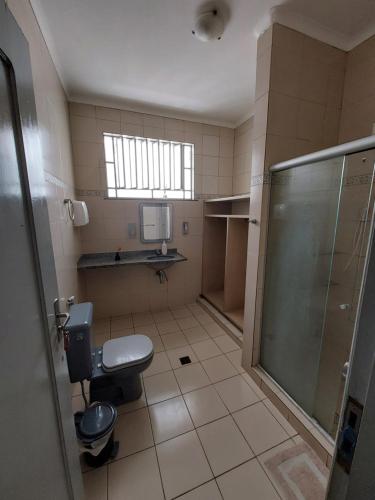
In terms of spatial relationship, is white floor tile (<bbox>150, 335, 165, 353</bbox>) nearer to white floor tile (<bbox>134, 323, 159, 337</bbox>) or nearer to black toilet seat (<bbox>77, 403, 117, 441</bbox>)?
white floor tile (<bbox>134, 323, 159, 337</bbox>)

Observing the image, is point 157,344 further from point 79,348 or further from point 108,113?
point 108,113

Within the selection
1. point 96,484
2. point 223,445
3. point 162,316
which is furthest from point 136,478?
point 162,316

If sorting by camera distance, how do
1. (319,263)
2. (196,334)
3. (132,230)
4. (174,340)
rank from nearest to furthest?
1. (319,263)
2. (174,340)
3. (196,334)
4. (132,230)

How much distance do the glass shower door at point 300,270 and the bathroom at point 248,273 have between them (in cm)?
1

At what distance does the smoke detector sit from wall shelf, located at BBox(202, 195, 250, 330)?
47.8 inches

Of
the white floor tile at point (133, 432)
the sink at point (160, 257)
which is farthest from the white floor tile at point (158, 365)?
the sink at point (160, 257)

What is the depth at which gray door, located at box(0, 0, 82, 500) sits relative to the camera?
46 centimetres

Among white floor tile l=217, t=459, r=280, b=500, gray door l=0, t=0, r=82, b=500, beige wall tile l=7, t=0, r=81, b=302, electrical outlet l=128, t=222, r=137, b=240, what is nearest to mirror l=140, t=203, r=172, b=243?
electrical outlet l=128, t=222, r=137, b=240

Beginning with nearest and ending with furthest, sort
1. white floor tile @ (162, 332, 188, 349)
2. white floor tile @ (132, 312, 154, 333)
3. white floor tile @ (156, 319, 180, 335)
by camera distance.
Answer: white floor tile @ (162, 332, 188, 349) < white floor tile @ (156, 319, 180, 335) < white floor tile @ (132, 312, 154, 333)

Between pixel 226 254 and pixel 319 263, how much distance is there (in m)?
1.25

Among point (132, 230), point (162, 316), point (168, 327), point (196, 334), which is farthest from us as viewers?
point (162, 316)

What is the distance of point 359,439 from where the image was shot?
39cm

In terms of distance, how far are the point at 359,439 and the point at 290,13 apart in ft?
6.80

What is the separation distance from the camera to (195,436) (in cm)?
126
